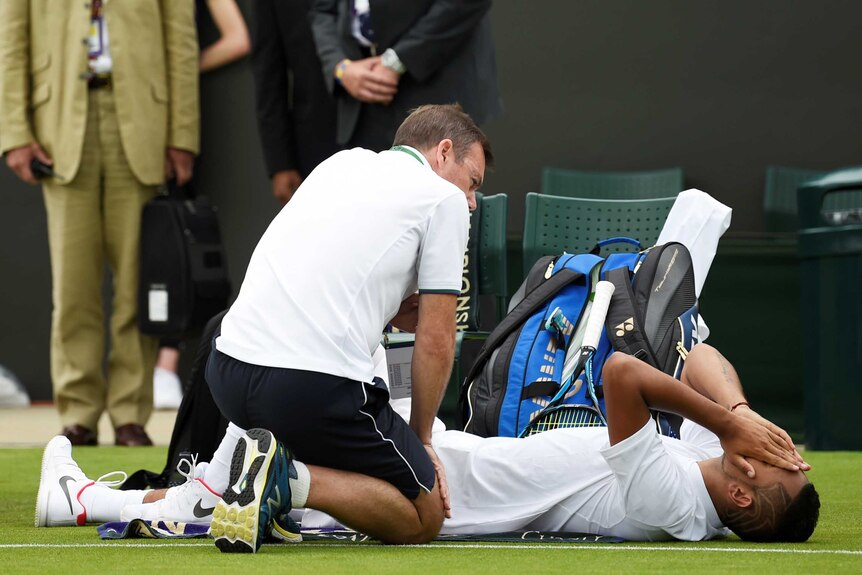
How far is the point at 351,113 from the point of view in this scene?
6.05 m

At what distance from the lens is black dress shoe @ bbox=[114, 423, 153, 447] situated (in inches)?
258

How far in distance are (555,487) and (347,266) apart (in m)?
0.79

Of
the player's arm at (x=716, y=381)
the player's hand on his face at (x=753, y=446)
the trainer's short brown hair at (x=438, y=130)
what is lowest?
the player's hand on his face at (x=753, y=446)

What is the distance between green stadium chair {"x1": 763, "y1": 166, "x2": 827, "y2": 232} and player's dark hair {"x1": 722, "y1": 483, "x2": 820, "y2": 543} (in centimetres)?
527

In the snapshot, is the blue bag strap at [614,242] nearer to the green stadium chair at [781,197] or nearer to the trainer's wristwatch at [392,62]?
the trainer's wristwatch at [392,62]

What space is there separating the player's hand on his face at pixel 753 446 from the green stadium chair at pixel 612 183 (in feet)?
16.8

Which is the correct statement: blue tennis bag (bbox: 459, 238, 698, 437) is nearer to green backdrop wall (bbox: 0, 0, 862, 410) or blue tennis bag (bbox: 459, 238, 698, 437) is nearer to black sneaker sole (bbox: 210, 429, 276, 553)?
black sneaker sole (bbox: 210, 429, 276, 553)

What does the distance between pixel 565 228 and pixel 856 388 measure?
159 centimetres

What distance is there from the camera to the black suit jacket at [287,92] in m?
6.82

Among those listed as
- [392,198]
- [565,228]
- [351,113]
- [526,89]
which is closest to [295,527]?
[392,198]

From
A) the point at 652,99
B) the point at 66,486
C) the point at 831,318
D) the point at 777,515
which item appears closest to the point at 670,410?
the point at 777,515

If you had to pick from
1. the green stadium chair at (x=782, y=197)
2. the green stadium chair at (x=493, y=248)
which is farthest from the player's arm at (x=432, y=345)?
the green stadium chair at (x=782, y=197)

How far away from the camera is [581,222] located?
5578mm

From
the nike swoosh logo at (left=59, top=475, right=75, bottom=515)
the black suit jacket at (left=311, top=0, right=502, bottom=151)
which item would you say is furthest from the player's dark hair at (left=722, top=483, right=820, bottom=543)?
the black suit jacket at (left=311, top=0, right=502, bottom=151)
